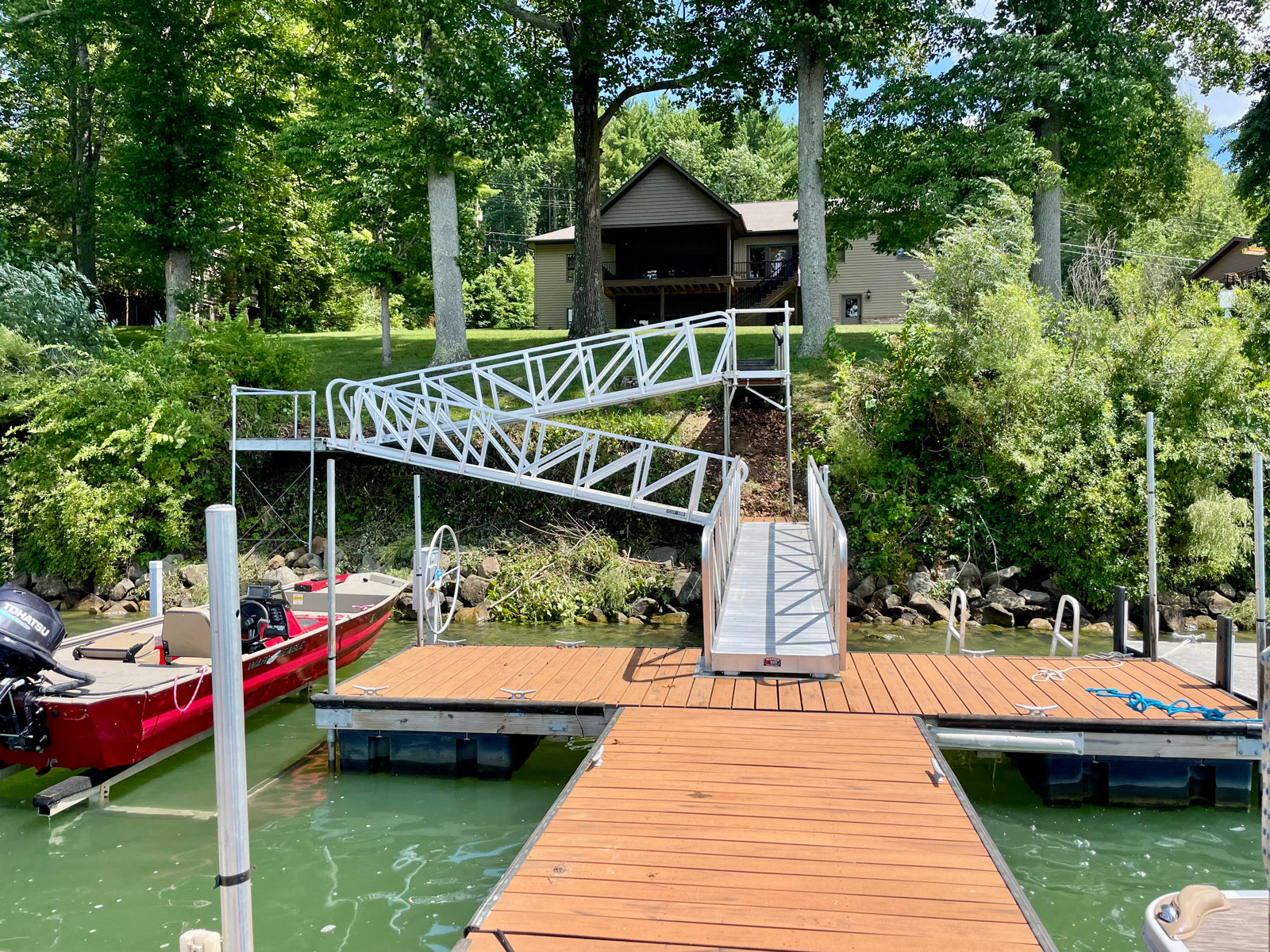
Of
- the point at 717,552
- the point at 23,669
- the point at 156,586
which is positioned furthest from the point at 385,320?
the point at 23,669

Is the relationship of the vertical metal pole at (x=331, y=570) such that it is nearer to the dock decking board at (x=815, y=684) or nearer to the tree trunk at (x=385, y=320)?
the dock decking board at (x=815, y=684)

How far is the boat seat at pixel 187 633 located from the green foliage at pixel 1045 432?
37.5 ft

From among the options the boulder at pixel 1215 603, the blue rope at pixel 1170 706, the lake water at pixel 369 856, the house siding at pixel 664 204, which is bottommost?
the lake water at pixel 369 856

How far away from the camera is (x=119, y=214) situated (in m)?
24.6

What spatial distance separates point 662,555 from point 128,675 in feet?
32.2

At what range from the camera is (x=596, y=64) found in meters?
24.8

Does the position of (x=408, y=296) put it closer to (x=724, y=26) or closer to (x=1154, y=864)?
(x=724, y=26)

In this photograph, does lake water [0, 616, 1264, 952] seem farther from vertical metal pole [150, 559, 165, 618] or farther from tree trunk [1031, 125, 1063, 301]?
tree trunk [1031, 125, 1063, 301]

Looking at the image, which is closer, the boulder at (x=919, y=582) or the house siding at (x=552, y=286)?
the boulder at (x=919, y=582)

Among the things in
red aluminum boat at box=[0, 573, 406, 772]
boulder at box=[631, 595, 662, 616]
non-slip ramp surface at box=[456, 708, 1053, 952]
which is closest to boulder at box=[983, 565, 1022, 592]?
boulder at box=[631, 595, 662, 616]

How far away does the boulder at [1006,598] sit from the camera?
608 inches

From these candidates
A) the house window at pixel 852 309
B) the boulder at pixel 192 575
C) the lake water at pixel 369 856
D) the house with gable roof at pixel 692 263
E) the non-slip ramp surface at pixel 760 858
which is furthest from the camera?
the house window at pixel 852 309

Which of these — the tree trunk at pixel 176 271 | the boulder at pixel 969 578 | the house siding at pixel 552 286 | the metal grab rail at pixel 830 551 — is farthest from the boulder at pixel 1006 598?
the house siding at pixel 552 286

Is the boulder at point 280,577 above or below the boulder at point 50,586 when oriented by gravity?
above
